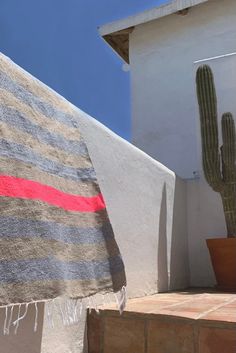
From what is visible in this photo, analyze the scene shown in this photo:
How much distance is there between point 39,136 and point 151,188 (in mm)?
1732

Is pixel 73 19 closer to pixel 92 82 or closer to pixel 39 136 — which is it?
pixel 92 82

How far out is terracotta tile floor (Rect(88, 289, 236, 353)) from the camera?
1926mm

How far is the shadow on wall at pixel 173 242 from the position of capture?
138 inches

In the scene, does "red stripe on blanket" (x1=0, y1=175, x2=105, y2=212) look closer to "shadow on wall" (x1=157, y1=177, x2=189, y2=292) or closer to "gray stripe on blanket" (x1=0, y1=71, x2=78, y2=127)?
"gray stripe on blanket" (x1=0, y1=71, x2=78, y2=127)

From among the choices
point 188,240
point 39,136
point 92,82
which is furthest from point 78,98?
point 39,136

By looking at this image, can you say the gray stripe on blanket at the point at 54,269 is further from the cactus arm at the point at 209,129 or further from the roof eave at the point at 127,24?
the roof eave at the point at 127,24

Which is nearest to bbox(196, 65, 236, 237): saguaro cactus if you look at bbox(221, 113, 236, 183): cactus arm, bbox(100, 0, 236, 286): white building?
bbox(221, 113, 236, 183): cactus arm

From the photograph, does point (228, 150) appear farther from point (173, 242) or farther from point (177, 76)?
point (177, 76)

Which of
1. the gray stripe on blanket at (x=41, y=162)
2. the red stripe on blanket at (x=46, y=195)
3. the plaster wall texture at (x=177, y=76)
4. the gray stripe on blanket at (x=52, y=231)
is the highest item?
the plaster wall texture at (x=177, y=76)

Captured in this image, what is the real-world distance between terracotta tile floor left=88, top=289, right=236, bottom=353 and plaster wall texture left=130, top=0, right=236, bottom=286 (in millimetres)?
2968

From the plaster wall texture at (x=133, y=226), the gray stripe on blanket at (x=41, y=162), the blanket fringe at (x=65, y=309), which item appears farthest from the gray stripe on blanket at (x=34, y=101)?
the blanket fringe at (x=65, y=309)

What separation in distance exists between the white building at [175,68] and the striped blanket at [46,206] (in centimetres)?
318

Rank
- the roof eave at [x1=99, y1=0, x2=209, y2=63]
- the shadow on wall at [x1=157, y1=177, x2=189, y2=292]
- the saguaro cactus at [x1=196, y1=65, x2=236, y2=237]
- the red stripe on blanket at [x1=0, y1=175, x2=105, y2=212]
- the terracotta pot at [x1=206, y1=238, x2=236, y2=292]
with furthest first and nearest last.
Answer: the roof eave at [x1=99, y1=0, x2=209, y2=63]
the saguaro cactus at [x1=196, y1=65, x2=236, y2=237]
the terracotta pot at [x1=206, y1=238, x2=236, y2=292]
the shadow on wall at [x1=157, y1=177, x2=189, y2=292]
the red stripe on blanket at [x1=0, y1=175, x2=105, y2=212]

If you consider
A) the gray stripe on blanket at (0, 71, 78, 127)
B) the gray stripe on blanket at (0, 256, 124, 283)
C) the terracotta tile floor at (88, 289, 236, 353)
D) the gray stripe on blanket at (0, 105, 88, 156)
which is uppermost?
the gray stripe on blanket at (0, 71, 78, 127)
